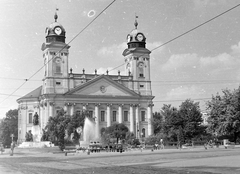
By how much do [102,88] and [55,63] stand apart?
11.3m

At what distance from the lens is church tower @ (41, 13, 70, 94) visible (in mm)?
77375

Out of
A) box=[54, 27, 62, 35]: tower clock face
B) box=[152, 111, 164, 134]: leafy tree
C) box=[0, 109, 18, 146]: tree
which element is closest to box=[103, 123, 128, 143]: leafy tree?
box=[152, 111, 164, 134]: leafy tree

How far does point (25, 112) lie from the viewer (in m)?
84.9

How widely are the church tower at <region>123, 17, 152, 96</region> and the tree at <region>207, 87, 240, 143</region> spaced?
27.5 metres

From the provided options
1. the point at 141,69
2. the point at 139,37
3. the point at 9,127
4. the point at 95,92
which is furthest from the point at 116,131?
the point at 9,127

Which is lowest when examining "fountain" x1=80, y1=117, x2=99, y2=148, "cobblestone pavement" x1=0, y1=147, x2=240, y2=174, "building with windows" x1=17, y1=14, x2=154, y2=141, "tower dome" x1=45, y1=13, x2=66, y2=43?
"cobblestone pavement" x1=0, y1=147, x2=240, y2=174

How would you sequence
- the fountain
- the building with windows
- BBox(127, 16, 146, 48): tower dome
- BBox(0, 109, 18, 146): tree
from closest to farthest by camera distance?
1. the fountain
2. the building with windows
3. BBox(127, 16, 146, 48): tower dome
4. BBox(0, 109, 18, 146): tree

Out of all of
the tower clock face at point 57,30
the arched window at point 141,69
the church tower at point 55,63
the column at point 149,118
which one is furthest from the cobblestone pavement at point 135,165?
Answer: the arched window at point 141,69

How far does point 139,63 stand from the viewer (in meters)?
85.8

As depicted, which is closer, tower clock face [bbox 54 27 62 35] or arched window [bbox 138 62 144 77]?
tower clock face [bbox 54 27 62 35]

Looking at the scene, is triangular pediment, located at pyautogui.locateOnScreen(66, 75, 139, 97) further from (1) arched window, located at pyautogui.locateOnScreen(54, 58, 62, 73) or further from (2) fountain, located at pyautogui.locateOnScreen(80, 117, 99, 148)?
(2) fountain, located at pyautogui.locateOnScreen(80, 117, 99, 148)

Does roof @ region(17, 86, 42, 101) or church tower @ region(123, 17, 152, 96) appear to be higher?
church tower @ region(123, 17, 152, 96)

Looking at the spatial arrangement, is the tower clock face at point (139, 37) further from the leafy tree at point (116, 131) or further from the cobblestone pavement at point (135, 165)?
the cobblestone pavement at point (135, 165)

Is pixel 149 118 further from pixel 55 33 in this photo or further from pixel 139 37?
pixel 55 33
